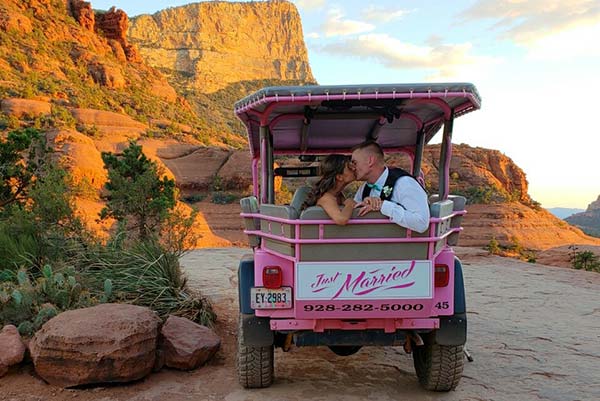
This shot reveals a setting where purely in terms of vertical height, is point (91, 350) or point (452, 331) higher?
point (452, 331)

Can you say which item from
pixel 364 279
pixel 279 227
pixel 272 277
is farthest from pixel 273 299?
pixel 364 279

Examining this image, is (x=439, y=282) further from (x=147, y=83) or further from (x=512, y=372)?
(x=147, y=83)

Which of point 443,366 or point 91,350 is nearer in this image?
point 443,366

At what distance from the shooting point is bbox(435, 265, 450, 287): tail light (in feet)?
11.9

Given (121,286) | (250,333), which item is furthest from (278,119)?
(121,286)

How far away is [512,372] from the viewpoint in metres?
4.57

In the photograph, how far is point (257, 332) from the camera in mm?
3787

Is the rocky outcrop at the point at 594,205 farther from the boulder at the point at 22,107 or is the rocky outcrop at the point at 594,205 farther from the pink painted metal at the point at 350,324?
the pink painted metal at the point at 350,324

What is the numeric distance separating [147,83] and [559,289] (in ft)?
162

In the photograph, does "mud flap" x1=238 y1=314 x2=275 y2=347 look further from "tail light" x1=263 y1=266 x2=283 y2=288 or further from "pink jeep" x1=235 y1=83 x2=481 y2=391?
"tail light" x1=263 y1=266 x2=283 y2=288

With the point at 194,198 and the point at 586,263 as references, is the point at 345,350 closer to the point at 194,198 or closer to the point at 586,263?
the point at 586,263

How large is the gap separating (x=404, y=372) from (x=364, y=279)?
1.71 metres

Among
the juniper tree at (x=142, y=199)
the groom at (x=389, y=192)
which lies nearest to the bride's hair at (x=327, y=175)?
the groom at (x=389, y=192)

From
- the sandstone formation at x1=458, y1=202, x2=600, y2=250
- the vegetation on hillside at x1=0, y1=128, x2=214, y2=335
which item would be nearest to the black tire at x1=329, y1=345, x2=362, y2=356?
the vegetation on hillside at x1=0, y1=128, x2=214, y2=335
